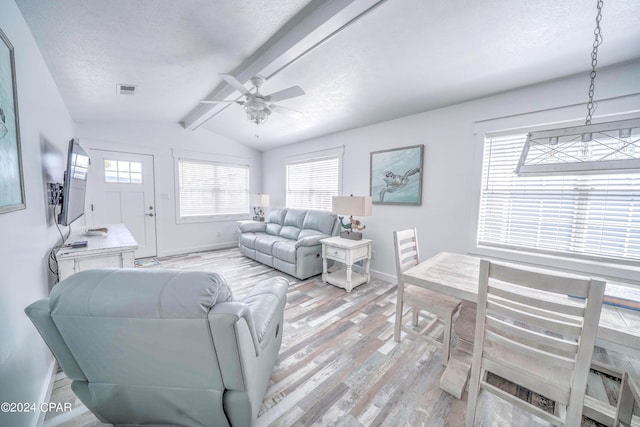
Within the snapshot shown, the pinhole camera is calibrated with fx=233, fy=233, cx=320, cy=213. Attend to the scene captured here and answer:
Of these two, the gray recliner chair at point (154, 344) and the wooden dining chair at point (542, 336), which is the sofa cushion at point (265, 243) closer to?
the gray recliner chair at point (154, 344)

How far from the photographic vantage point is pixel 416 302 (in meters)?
1.99

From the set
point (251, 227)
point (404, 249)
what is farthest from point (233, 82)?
point (251, 227)

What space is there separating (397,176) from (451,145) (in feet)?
2.51

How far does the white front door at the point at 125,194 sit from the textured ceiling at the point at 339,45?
4.25 feet

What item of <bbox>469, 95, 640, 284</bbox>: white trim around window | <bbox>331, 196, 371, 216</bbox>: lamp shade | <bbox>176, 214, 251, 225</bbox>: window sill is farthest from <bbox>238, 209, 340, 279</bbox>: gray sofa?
<bbox>469, 95, 640, 284</bbox>: white trim around window

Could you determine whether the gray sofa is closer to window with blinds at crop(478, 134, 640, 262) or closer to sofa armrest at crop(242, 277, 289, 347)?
sofa armrest at crop(242, 277, 289, 347)

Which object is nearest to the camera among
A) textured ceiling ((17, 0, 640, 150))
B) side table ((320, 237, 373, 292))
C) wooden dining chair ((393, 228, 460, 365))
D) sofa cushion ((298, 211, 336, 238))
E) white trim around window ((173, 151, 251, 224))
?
textured ceiling ((17, 0, 640, 150))

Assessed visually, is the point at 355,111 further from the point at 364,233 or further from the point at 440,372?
the point at 440,372

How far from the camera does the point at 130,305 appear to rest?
90 cm

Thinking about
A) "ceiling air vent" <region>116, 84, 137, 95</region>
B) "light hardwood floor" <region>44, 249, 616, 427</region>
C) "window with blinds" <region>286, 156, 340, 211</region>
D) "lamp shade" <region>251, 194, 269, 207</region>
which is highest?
"ceiling air vent" <region>116, 84, 137, 95</region>

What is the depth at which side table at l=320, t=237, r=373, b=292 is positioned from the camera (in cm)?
313

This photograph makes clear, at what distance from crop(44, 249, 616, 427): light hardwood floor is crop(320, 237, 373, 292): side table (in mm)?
551

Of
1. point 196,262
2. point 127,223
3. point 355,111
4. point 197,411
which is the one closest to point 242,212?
point 196,262

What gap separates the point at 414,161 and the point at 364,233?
54.2 inches
